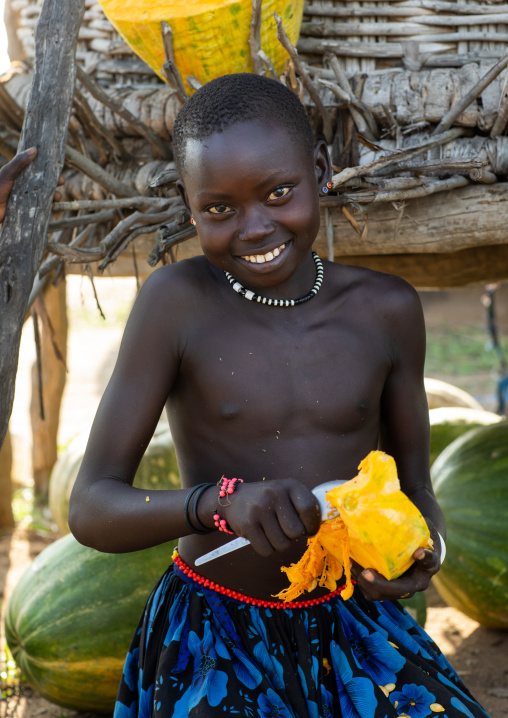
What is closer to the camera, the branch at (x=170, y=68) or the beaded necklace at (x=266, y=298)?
the beaded necklace at (x=266, y=298)

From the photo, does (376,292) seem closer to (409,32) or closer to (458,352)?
(409,32)

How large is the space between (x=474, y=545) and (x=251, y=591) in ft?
4.72

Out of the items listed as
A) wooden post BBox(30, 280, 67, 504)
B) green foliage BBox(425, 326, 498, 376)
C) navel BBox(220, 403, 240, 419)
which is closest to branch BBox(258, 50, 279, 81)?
navel BBox(220, 403, 240, 419)

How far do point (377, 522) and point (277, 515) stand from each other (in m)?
0.19

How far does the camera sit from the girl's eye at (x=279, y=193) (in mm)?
1750

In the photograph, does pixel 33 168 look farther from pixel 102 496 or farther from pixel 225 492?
pixel 225 492

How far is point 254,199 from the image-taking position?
1.73 meters

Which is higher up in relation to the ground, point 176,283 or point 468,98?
→ point 468,98

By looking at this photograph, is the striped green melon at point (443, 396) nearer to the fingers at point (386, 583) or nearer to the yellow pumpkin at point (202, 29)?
the yellow pumpkin at point (202, 29)

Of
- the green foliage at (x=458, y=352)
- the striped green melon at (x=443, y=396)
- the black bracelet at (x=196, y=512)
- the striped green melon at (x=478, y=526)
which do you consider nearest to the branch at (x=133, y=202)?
the black bracelet at (x=196, y=512)

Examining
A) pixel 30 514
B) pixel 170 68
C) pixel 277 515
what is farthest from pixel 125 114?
pixel 30 514

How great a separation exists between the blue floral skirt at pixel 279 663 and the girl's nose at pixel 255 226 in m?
0.85

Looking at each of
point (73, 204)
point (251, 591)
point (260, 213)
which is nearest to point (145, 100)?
point (73, 204)

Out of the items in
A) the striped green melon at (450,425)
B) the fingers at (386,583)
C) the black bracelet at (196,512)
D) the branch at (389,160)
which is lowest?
the striped green melon at (450,425)
